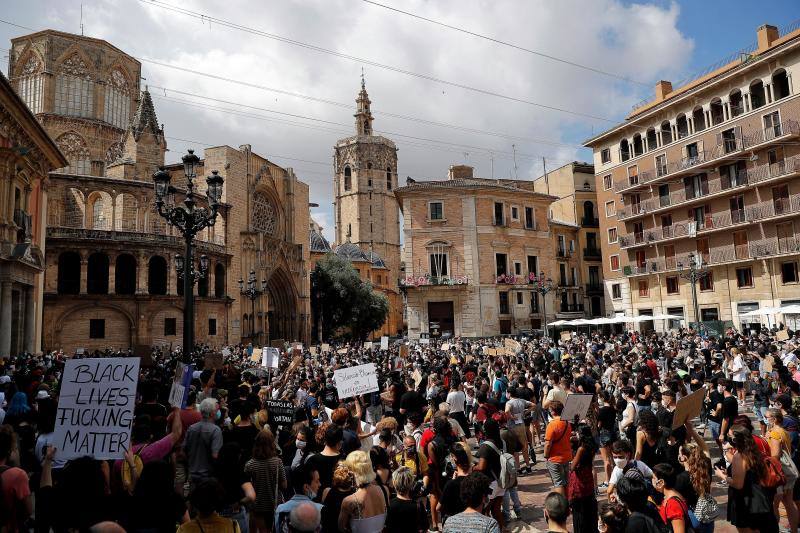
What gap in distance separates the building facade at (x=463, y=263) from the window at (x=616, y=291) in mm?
5623

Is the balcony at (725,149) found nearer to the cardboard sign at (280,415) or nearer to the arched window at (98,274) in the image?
the cardboard sign at (280,415)

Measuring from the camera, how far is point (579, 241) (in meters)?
48.1

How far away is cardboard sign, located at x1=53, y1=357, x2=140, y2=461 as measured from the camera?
5102 millimetres

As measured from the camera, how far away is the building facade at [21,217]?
18.1 metres

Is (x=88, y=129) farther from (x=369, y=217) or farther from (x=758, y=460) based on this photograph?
(x=758, y=460)

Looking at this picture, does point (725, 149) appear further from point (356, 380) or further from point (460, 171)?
point (356, 380)

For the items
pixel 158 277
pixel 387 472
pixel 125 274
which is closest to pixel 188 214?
pixel 387 472

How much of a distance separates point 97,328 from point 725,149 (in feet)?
132

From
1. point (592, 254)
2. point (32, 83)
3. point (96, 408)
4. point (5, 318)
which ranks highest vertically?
point (32, 83)

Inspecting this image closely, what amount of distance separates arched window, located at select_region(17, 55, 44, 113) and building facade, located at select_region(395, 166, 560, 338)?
31641 mm

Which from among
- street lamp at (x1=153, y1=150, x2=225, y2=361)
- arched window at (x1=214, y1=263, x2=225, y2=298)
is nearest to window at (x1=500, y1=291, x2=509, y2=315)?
arched window at (x1=214, y1=263, x2=225, y2=298)

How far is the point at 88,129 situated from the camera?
47.8 m

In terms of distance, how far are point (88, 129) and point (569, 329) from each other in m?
43.1

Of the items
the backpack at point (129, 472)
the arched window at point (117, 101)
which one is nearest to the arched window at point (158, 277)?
the arched window at point (117, 101)
